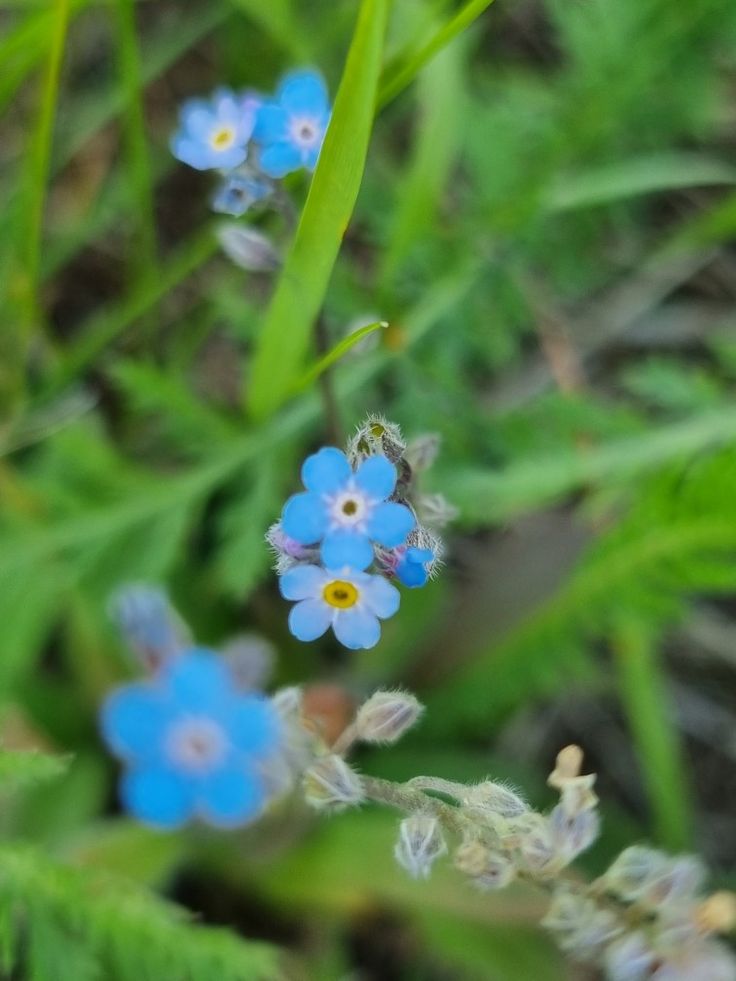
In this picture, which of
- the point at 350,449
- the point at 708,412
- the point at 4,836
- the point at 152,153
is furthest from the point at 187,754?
the point at 152,153

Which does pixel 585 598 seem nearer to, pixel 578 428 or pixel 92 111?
pixel 578 428

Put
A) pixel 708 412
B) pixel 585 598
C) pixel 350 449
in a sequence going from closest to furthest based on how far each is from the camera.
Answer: pixel 350 449 → pixel 585 598 → pixel 708 412

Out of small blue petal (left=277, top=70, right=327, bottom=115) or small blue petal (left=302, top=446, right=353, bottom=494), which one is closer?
small blue petal (left=302, top=446, right=353, bottom=494)

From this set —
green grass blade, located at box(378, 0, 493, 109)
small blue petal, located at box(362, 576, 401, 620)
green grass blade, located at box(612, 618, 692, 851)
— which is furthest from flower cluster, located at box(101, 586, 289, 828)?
green grass blade, located at box(612, 618, 692, 851)

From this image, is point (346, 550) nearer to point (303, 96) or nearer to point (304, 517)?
point (304, 517)

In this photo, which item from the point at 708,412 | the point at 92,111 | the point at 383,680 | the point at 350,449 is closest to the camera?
the point at 350,449

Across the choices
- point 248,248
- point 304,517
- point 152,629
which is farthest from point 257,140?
point 152,629

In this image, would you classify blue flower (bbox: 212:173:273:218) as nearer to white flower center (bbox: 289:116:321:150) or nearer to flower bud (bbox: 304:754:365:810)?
white flower center (bbox: 289:116:321:150)
